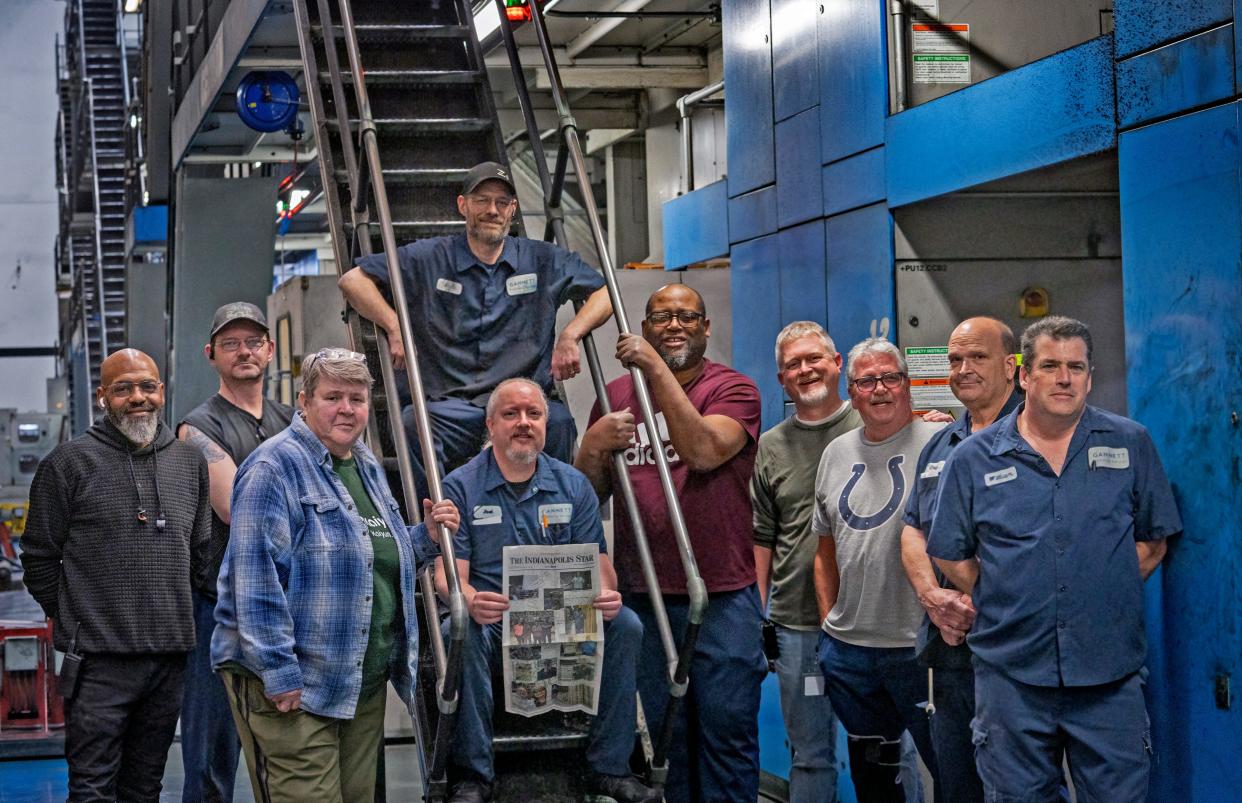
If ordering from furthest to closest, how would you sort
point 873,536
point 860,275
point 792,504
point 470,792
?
point 860,275
point 792,504
point 873,536
point 470,792

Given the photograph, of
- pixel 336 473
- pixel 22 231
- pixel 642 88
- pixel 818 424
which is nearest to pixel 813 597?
pixel 818 424

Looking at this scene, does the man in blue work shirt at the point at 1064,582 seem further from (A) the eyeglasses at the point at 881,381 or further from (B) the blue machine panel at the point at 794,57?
(B) the blue machine panel at the point at 794,57

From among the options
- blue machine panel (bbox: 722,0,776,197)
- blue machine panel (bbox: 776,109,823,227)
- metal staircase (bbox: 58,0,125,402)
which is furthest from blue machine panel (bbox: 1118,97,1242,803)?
metal staircase (bbox: 58,0,125,402)

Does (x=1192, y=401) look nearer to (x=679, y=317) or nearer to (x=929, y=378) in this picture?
(x=679, y=317)

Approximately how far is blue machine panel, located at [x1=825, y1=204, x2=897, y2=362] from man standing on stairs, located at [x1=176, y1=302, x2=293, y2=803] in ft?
7.76

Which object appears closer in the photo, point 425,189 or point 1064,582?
point 1064,582

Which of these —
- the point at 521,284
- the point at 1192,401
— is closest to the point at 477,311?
the point at 521,284

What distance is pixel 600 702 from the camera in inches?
163

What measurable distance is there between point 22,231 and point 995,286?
82.7 ft

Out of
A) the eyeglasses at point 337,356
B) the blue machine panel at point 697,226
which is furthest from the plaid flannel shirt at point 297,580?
the blue machine panel at point 697,226


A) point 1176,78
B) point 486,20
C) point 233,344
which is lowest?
point 233,344

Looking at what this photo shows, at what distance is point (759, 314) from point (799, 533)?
201 cm

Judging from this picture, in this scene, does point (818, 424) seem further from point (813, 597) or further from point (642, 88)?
point (642, 88)

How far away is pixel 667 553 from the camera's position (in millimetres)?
4512
